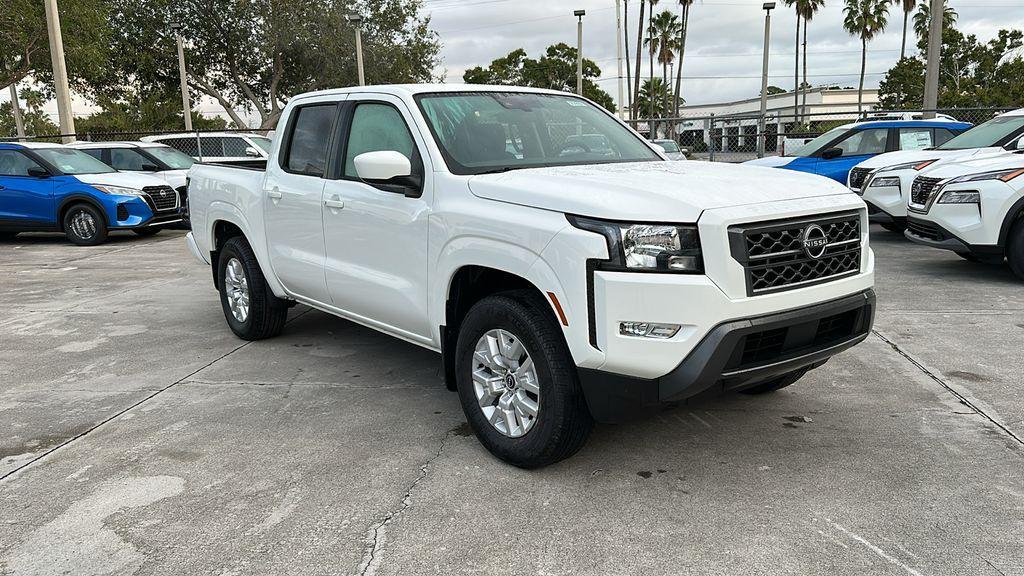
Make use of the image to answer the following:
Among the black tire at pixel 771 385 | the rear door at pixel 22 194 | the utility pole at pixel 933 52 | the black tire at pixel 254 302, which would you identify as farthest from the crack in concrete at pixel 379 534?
the utility pole at pixel 933 52

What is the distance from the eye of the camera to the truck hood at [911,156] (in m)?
9.69

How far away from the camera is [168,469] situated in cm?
380

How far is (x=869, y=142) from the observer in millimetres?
12547

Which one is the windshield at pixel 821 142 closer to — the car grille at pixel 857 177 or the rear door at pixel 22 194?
the car grille at pixel 857 177

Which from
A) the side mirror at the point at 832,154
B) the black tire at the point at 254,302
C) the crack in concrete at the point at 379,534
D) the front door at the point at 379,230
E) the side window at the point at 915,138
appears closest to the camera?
the crack in concrete at the point at 379,534

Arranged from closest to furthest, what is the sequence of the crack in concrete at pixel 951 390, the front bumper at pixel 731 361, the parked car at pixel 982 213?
the front bumper at pixel 731 361
the crack in concrete at pixel 951 390
the parked car at pixel 982 213

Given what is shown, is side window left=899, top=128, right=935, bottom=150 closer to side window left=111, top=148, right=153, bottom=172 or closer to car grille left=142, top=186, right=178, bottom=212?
car grille left=142, top=186, right=178, bottom=212

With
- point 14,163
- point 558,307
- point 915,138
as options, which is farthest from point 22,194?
point 915,138

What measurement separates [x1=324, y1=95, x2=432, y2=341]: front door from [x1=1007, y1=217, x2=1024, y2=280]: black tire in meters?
6.17

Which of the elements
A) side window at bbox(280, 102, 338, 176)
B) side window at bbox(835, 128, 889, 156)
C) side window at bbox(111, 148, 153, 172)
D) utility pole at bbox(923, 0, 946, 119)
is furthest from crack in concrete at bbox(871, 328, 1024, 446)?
side window at bbox(111, 148, 153, 172)

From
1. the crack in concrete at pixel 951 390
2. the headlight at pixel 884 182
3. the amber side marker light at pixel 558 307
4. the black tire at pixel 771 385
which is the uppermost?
the headlight at pixel 884 182

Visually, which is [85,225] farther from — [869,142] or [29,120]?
[29,120]

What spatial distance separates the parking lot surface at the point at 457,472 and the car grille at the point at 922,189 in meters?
2.70

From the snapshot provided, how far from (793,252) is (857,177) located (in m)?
9.12
